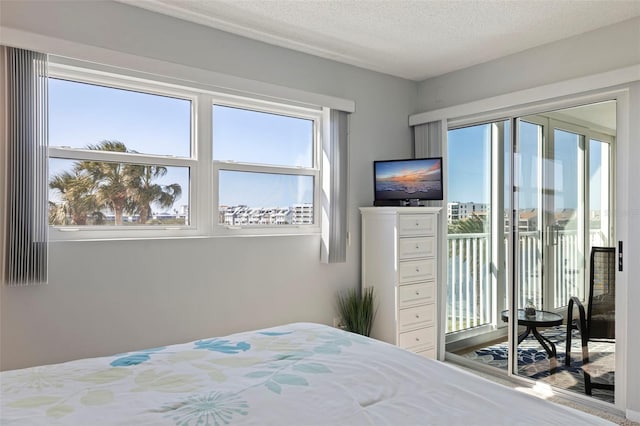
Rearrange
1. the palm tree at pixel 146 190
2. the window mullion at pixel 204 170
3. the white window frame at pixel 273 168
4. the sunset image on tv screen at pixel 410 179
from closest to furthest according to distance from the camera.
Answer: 1. the palm tree at pixel 146 190
2. the window mullion at pixel 204 170
3. the white window frame at pixel 273 168
4. the sunset image on tv screen at pixel 410 179

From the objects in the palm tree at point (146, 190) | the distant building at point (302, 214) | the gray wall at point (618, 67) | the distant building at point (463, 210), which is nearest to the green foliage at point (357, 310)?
the distant building at point (302, 214)

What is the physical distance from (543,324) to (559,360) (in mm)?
275

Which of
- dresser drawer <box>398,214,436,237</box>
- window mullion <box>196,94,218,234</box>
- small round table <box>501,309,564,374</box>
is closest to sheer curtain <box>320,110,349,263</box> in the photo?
dresser drawer <box>398,214,436,237</box>

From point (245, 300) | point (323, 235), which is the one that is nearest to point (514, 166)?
point (323, 235)

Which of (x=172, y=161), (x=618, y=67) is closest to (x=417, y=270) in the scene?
(x=618, y=67)

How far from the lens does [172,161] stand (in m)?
2.95

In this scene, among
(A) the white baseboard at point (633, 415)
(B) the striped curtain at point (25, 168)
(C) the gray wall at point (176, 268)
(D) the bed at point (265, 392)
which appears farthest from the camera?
(A) the white baseboard at point (633, 415)

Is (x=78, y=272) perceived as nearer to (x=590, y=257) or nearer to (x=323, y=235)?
(x=323, y=235)

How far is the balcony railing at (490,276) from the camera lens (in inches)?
124

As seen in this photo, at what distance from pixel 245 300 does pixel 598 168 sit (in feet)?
A: 8.95

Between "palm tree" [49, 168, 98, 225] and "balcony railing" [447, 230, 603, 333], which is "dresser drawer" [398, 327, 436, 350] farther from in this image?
"palm tree" [49, 168, 98, 225]

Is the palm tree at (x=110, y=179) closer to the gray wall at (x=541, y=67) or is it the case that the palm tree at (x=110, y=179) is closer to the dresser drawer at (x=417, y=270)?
the dresser drawer at (x=417, y=270)

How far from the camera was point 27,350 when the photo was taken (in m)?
2.38

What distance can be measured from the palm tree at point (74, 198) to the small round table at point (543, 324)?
3309 millimetres
